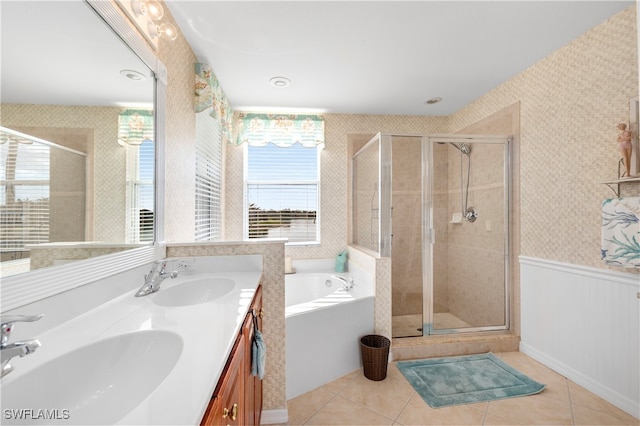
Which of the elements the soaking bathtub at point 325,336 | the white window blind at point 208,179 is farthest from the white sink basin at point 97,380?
the white window blind at point 208,179

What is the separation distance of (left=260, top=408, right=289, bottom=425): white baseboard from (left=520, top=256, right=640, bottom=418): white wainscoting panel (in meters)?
2.12

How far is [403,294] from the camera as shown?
2.68 metres

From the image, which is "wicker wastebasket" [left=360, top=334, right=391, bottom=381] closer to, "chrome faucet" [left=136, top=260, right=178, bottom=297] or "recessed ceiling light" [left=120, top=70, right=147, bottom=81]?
"chrome faucet" [left=136, top=260, right=178, bottom=297]

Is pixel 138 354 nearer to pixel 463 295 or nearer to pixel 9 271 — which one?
pixel 9 271

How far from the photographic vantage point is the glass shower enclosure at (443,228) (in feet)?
8.60

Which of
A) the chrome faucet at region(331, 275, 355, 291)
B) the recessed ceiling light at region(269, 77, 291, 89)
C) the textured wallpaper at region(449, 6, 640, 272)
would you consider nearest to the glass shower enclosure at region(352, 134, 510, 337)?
the textured wallpaper at region(449, 6, 640, 272)

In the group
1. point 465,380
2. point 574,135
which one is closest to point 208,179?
point 465,380

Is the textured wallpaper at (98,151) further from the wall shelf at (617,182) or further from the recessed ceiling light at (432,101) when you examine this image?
the recessed ceiling light at (432,101)

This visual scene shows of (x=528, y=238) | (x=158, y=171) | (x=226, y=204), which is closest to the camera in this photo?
(x=158, y=171)

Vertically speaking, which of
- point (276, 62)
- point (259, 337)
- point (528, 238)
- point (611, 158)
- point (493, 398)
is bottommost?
point (493, 398)

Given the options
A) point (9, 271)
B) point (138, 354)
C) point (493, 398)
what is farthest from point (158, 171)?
point (493, 398)

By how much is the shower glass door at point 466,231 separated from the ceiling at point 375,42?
65cm

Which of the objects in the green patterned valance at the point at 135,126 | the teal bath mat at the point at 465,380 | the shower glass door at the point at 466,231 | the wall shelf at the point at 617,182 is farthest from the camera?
the shower glass door at the point at 466,231

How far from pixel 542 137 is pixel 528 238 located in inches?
34.0
